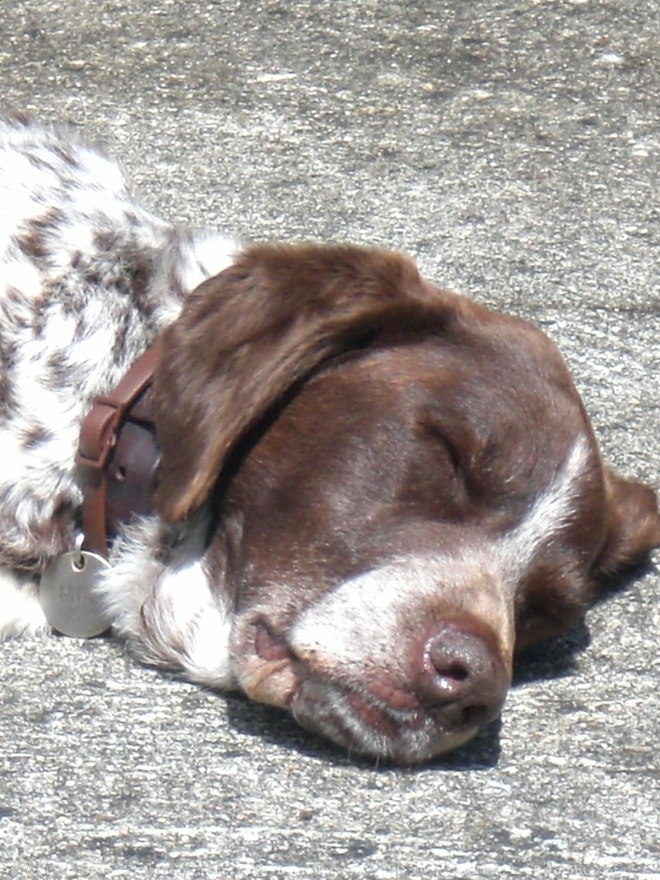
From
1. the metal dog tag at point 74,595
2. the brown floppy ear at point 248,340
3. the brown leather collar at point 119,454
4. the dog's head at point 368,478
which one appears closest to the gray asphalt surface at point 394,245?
→ the metal dog tag at point 74,595

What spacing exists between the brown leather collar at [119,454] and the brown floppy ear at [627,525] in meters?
1.05

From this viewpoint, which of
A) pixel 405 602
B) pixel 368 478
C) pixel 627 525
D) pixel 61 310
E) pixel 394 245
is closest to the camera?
pixel 405 602

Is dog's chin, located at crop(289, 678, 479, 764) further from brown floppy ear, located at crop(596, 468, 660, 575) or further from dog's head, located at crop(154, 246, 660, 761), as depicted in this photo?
brown floppy ear, located at crop(596, 468, 660, 575)

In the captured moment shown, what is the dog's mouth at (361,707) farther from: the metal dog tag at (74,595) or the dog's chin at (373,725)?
the metal dog tag at (74,595)

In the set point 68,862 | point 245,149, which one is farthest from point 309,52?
point 68,862

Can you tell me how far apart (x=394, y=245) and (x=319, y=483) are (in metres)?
1.97

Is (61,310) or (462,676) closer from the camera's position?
(462,676)

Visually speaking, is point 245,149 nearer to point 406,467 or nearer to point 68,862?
point 406,467

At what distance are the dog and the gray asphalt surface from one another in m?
0.15

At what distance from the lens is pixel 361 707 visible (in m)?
3.05

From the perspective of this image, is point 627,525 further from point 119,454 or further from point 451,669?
point 119,454

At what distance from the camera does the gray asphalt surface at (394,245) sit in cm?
294

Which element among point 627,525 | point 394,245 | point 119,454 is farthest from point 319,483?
point 394,245

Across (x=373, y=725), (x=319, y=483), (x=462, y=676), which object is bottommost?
(x=373, y=725)
